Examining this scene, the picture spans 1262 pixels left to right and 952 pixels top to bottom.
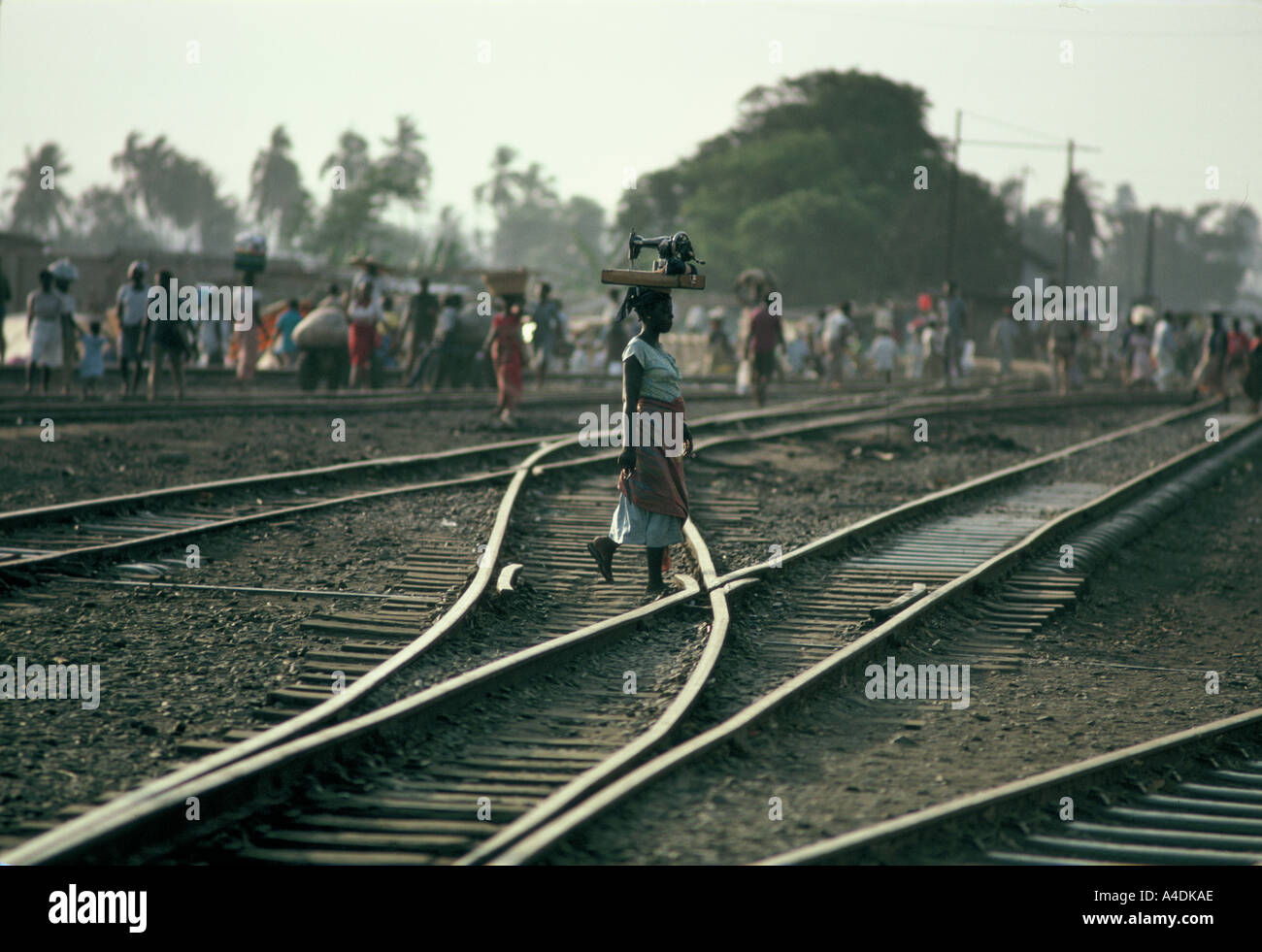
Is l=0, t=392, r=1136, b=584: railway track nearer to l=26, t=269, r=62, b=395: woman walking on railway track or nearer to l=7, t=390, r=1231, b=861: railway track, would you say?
l=7, t=390, r=1231, b=861: railway track

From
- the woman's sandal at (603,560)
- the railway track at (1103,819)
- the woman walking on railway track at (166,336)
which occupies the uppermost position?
the woman walking on railway track at (166,336)

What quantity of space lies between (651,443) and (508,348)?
326 inches

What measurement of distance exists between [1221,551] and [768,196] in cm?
6261

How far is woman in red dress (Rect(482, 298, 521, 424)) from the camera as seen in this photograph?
51.2ft

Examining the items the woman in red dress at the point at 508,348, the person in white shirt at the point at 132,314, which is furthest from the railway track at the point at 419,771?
the person in white shirt at the point at 132,314

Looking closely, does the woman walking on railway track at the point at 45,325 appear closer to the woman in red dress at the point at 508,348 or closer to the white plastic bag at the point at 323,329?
the white plastic bag at the point at 323,329

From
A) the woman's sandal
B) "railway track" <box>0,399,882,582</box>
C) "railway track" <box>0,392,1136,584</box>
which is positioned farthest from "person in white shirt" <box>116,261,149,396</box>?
the woman's sandal

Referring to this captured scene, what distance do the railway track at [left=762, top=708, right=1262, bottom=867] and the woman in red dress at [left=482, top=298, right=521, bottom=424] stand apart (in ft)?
35.7

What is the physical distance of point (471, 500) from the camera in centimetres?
1120

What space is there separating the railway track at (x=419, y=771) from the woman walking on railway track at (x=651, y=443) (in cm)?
140

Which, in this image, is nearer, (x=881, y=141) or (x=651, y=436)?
(x=651, y=436)

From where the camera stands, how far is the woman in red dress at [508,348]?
15602mm
